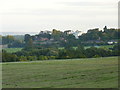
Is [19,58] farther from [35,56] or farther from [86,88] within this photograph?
[86,88]

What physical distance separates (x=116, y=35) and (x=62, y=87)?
74.0 feet

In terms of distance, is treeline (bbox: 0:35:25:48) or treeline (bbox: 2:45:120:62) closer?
treeline (bbox: 2:45:120:62)

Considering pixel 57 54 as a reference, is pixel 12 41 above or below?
above

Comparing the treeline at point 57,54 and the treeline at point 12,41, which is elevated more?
the treeline at point 12,41

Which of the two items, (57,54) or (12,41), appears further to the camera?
(12,41)

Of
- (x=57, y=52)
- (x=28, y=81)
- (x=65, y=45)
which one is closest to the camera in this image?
(x=28, y=81)

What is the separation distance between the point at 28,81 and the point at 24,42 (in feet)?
Answer: 62.5

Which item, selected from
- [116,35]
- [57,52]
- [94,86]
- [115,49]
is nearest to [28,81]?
[94,86]

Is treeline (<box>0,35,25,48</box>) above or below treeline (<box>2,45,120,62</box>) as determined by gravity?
above

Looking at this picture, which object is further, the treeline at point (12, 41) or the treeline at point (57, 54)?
the treeline at point (12, 41)

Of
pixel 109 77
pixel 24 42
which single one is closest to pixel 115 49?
pixel 24 42

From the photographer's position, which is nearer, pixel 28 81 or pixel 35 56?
pixel 28 81

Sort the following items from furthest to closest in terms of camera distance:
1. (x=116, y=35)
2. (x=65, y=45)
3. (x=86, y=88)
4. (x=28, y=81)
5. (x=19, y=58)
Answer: (x=116, y=35) → (x=65, y=45) → (x=19, y=58) → (x=28, y=81) → (x=86, y=88)

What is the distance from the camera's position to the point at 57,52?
2539 centimetres
